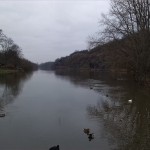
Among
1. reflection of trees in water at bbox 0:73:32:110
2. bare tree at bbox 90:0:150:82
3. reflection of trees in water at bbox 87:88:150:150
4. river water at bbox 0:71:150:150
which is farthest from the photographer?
bare tree at bbox 90:0:150:82

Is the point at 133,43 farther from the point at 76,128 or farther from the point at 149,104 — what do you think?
the point at 76,128

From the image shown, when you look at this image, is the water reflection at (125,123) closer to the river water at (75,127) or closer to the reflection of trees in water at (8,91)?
the river water at (75,127)

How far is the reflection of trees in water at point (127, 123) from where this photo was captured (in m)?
11.6

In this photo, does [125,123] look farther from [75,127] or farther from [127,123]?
[75,127]

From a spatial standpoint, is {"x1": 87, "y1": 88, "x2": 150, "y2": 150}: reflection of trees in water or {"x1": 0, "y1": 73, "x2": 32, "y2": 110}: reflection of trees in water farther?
{"x1": 0, "y1": 73, "x2": 32, "y2": 110}: reflection of trees in water

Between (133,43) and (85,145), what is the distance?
98.0 ft

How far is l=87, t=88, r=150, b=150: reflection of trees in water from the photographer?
457 inches

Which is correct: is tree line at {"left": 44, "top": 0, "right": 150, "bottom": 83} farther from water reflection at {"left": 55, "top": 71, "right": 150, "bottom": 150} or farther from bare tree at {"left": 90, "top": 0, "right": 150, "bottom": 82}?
water reflection at {"left": 55, "top": 71, "right": 150, "bottom": 150}

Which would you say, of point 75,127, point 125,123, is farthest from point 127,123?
point 75,127

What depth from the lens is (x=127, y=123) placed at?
48.8 feet

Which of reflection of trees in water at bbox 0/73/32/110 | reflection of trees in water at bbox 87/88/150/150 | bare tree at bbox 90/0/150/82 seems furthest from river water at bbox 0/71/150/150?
bare tree at bbox 90/0/150/82

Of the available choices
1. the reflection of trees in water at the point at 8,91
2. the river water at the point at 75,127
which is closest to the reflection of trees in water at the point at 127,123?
the river water at the point at 75,127

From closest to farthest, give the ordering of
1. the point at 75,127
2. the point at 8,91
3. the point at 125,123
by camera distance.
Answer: the point at 75,127 < the point at 125,123 < the point at 8,91

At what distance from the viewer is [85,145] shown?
450 inches
